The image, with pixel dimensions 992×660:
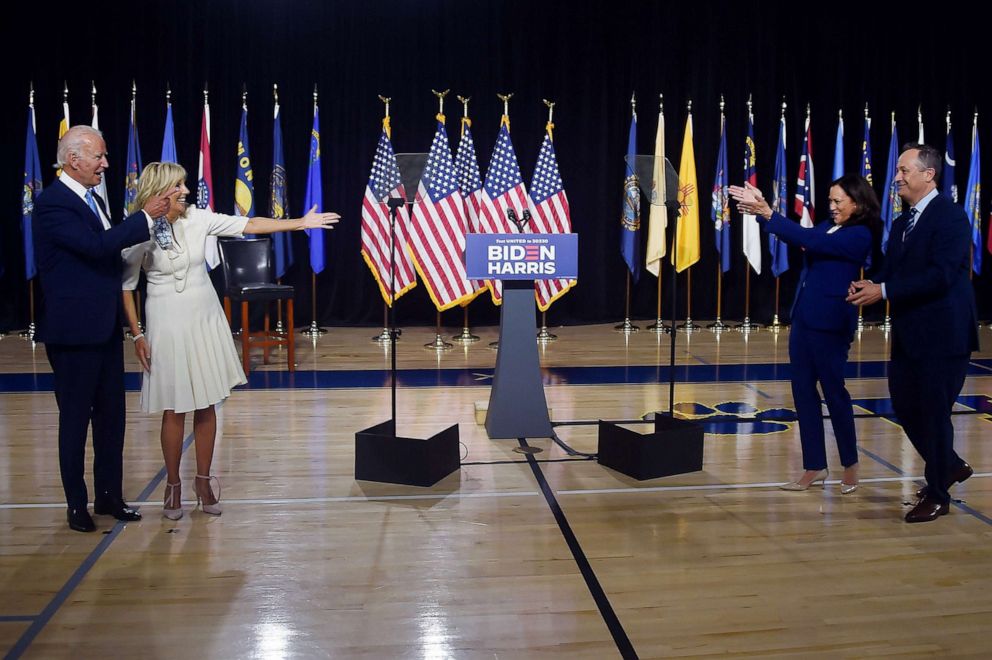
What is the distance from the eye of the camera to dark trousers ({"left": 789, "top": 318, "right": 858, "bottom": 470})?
14.6ft

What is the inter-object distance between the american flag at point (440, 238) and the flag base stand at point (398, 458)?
4270 millimetres

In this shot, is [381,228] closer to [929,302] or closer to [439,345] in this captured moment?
[439,345]

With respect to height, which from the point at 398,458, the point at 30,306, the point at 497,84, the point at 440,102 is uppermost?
the point at 497,84

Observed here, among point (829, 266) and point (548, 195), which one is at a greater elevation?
point (548, 195)

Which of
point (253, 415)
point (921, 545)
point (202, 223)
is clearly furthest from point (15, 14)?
point (921, 545)

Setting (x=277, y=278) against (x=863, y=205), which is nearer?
(x=863, y=205)

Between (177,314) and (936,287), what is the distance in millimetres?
2918

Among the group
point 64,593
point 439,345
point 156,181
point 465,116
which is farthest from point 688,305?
point 64,593

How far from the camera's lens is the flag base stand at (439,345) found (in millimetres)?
9180

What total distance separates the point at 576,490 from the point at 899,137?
7.80 meters

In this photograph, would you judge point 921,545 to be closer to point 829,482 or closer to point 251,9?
point 829,482

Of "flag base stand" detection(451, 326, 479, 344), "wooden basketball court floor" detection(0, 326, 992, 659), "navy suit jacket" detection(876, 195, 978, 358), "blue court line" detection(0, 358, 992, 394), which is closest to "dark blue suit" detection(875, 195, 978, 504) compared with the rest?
"navy suit jacket" detection(876, 195, 978, 358)

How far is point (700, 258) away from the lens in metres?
11.0

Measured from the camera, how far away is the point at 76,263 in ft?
12.8
